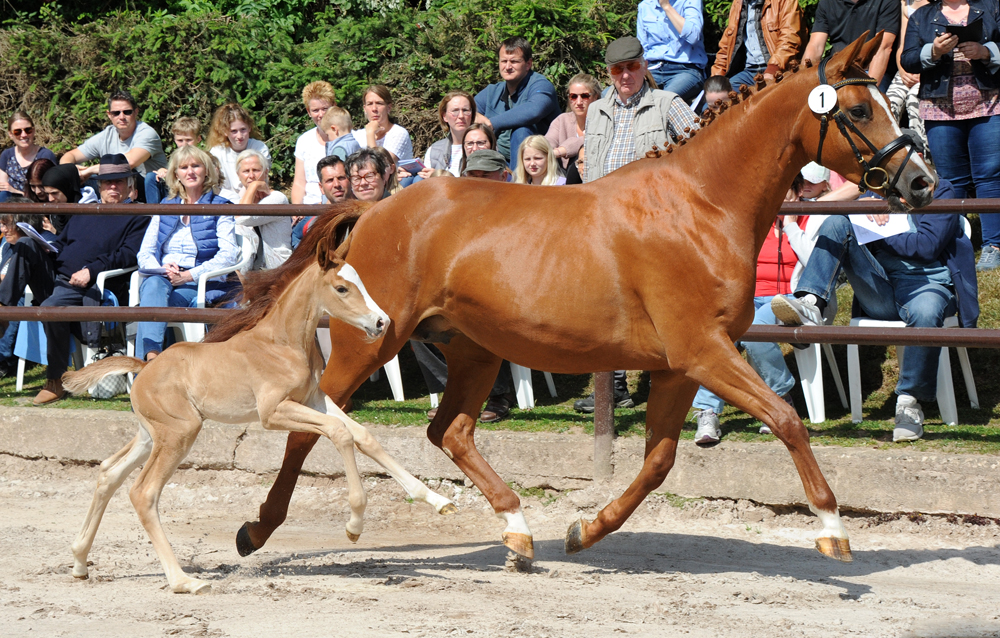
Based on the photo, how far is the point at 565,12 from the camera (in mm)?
10383

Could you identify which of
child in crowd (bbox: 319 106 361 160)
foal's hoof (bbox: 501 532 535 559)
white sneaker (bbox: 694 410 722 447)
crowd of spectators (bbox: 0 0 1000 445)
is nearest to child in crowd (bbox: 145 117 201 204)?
crowd of spectators (bbox: 0 0 1000 445)

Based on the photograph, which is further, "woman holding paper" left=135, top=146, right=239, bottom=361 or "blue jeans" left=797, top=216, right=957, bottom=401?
"woman holding paper" left=135, top=146, right=239, bottom=361

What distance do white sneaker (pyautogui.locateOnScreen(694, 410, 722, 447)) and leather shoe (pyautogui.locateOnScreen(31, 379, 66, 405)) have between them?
4.48 meters

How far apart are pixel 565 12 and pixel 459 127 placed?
9.88 ft

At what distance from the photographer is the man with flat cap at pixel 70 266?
754 centimetres

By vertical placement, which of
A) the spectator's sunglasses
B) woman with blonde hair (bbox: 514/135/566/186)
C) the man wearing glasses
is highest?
the spectator's sunglasses

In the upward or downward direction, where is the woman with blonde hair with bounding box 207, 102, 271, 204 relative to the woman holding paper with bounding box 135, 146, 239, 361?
upward

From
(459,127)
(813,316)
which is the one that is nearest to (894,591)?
(813,316)

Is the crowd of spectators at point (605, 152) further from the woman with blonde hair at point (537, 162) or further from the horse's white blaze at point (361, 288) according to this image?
the horse's white blaze at point (361, 288)

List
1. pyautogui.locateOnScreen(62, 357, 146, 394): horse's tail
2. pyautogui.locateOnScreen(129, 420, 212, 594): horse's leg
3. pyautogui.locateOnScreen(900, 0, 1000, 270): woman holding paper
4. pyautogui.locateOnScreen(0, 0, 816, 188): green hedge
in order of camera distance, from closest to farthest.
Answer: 1. pyautogui.locateOnScreen(129, 420, 212, 594): horse's leg
2. pyautogui.locateOnScreen(62, 357, 146, 394): horse's tail
3. pyautogui.locateOnScreen(900, 0, 1000, 270): woman holding paper
4. pyautogui.locateOnScreen(0, 0, 816, 188): green hedge

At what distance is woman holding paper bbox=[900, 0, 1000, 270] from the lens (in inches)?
280

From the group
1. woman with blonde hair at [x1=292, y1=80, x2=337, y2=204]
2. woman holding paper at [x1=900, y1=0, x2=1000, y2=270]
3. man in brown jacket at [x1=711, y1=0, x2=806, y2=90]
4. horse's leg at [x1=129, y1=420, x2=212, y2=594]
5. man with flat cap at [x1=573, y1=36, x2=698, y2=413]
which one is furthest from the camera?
woman with blonde hair at [x1=292, y1=80, x2=337, y2=204]

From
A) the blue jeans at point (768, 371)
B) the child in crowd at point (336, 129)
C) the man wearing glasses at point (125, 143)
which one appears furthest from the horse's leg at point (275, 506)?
the man wearing glasses at point (125, 143)

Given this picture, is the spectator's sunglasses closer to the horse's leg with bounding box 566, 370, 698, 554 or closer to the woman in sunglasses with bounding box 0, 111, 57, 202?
the horse's leg with bounding box 566, 370, 698, 554
